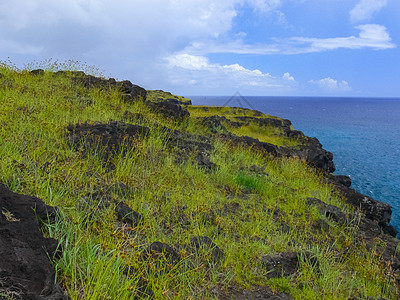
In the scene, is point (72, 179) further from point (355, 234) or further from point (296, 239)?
point (355, 234)

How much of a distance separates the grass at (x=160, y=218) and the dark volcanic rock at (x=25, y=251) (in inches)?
8.0

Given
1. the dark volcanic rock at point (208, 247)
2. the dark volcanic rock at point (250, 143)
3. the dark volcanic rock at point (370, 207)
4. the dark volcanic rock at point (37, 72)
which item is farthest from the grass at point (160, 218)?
the dark volcanic rock at point (250, 143)

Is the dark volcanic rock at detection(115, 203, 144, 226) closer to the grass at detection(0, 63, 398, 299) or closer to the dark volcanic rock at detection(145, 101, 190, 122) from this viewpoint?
the grass at detection(0, 63, 398, 299)

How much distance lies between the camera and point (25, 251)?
2826 mm

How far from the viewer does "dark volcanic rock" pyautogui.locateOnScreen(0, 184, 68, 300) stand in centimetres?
235

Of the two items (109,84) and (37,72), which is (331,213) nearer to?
(109,84)

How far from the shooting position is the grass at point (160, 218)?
3.52 m

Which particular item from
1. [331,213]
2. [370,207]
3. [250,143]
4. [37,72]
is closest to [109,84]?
[37,72]

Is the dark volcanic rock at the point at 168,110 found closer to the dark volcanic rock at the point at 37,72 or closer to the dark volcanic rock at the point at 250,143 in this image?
the dark volcanic rock at the point at 250,143

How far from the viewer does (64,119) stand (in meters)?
8.76

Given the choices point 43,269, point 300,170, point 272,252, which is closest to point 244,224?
point 272,252

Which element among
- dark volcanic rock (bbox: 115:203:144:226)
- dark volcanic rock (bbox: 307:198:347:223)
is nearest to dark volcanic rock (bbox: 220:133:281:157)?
dark volcanic rock (bbox: 307:198:347:223)

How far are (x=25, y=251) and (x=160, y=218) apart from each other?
2731 mm

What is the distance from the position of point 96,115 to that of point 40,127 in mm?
2561
